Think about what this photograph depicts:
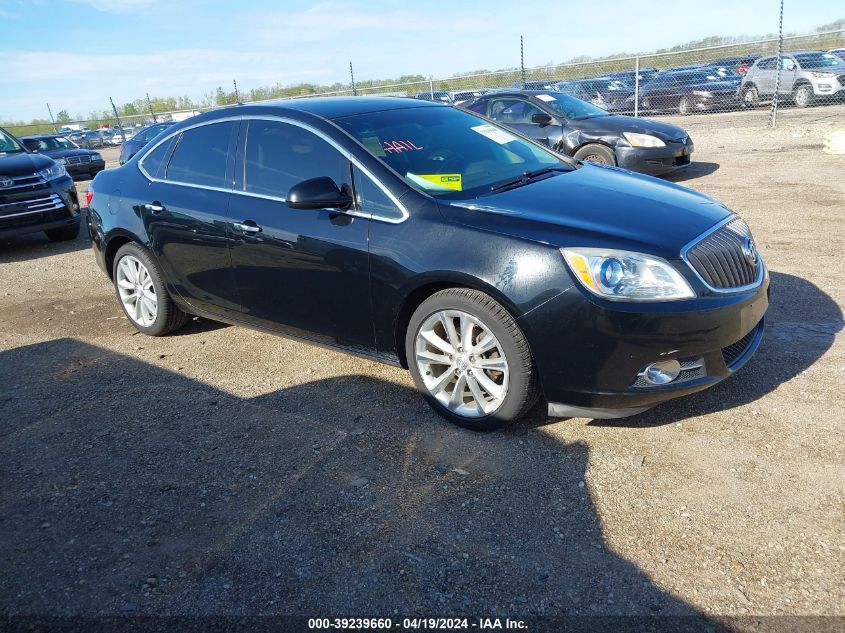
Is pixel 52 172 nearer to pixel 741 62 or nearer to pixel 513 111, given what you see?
pixel 513 111

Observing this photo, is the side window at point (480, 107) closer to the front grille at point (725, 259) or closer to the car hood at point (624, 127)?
the car hood at point (624, 127)

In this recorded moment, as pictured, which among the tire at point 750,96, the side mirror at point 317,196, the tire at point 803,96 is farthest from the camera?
the tire at point 750,96

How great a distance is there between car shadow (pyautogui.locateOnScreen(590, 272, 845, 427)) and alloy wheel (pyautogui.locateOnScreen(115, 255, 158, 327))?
11.6ft

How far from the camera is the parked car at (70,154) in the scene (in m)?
19.2

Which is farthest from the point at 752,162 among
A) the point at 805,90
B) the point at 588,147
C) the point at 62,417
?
the point at 62,417

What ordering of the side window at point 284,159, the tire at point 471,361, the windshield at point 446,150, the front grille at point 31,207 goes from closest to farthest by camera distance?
the tire at point 471,361
the windshield at point 446,150
the side window at point 284,159
the front grille at point 31,207

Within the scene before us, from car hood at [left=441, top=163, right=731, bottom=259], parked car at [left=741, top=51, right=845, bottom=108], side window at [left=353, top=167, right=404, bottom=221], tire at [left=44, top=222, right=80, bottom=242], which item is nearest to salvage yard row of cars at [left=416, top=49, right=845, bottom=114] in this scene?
parked car at [left=741, top=51, right=845, bottom=108]

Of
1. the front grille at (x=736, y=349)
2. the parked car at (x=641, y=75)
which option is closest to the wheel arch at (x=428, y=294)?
the front grille at (x=736, y=349)

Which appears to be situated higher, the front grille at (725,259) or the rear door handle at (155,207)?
the rear door handle at (155,207)

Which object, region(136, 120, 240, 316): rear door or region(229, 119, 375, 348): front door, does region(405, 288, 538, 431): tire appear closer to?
region(229, 119, 375, 348): front door

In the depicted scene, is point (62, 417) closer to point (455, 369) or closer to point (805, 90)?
point (455, 369)

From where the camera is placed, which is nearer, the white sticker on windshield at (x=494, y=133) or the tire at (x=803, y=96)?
the white sticker on windshield at (x=494, y=133)

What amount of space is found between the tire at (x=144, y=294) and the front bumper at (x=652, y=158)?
7.08 metres

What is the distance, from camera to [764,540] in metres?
2.63
